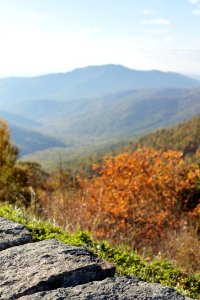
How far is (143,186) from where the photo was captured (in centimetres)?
1497

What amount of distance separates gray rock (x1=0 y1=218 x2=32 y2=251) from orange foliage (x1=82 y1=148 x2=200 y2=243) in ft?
27.7

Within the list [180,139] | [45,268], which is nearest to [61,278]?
[45,268]

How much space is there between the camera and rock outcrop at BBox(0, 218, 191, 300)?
264cm

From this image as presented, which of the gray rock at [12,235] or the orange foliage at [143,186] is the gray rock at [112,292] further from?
the orange foliage at [143,186]

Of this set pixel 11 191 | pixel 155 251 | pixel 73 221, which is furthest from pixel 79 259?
pixel 11 191

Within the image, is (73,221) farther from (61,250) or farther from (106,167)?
(106,167)

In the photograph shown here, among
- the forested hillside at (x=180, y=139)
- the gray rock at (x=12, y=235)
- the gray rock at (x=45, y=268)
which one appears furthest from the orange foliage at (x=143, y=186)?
the forested hillside at (x=180, y=139)

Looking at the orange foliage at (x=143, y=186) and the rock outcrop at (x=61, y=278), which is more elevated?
the rock outcrop at (x=61, y=278)

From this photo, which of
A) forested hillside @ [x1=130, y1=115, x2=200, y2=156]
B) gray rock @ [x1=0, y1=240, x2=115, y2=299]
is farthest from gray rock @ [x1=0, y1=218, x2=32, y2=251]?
forested hillside @ [x1=130, y1=115, x2=200, y2=156]

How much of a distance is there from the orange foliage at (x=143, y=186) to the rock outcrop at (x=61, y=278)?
29.8 ft

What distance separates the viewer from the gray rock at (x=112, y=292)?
2590 millimetres

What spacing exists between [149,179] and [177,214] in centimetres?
178

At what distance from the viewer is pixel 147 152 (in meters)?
16.0

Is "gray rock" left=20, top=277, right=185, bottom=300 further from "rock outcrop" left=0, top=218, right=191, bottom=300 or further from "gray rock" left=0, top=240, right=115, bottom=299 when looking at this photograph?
"gray rock" left=0, top=240, right=115, bottom=299
